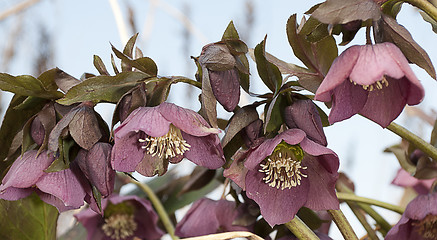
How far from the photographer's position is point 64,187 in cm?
50

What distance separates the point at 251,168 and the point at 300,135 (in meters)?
0.05

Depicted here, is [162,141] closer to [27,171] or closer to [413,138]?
[27,171]

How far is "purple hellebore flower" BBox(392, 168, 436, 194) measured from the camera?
850 mm

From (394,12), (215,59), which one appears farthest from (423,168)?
(215,59)

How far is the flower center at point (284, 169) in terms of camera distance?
0.51 m

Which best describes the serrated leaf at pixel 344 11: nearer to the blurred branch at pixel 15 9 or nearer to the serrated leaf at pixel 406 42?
the serrated leaf at pixel 406 42

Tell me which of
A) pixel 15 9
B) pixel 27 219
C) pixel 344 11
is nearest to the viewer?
pixel 344 11

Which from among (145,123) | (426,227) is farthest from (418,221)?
(145,123)

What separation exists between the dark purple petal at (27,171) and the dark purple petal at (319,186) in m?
0.24

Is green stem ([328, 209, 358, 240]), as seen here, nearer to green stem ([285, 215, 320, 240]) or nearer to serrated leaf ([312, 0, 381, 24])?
green stem ([285, 215, 320, 240])

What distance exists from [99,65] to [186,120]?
11 cm

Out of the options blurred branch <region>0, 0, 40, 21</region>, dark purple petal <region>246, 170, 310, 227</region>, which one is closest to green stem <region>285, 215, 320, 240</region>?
dark purple petal <region>246, 170, 310, 227</region>

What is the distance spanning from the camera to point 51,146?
1.59 feet

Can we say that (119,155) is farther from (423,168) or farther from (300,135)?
(423,168)
